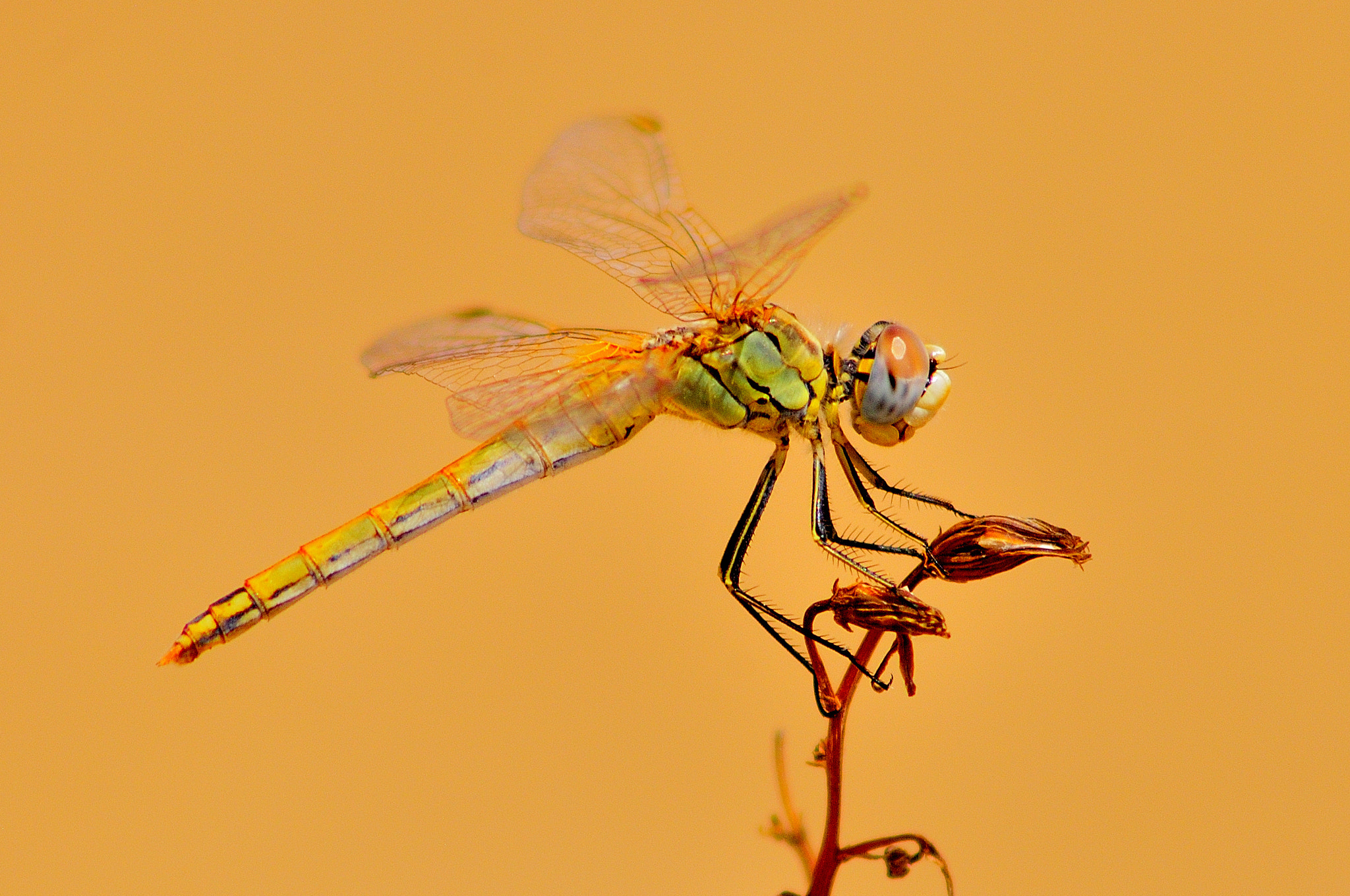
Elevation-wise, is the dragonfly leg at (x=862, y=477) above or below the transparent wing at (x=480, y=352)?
below

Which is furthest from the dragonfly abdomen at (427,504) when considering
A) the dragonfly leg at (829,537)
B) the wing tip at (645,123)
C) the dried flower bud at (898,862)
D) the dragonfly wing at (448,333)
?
the dried flower bud at (898,862)

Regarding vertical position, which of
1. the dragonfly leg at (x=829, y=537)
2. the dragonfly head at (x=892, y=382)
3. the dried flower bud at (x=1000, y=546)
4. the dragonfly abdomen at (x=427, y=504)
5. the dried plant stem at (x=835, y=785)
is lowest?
the dried plant stem at (x=835, y=785)

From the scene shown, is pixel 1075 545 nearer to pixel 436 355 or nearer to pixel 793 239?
pixel 793 239

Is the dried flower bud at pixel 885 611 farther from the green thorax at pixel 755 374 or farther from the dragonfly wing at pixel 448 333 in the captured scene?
the dragonfly wing at pixel 448 333

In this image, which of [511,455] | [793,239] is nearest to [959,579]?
[793,239]

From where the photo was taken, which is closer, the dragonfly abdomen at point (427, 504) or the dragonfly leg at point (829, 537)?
the dragonfly leg at point (829, 537)

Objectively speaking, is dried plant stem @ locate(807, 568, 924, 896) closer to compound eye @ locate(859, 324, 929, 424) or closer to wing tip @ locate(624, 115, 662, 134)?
compound eye @ locate(859, 324, 929, 424)
